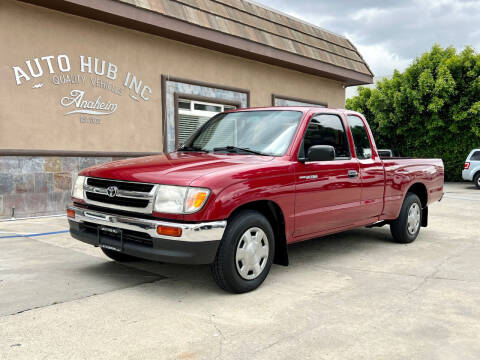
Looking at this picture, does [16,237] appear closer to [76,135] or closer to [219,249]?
[76,135]

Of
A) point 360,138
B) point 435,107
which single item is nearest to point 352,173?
point 360,138

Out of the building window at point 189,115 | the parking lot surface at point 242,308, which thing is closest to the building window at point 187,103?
the building window at point 189,115

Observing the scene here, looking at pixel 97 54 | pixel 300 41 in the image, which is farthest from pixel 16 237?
pixel 300 41

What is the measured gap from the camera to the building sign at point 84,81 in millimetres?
8602

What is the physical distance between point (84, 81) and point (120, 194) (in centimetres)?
599

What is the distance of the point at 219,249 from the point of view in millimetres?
4055

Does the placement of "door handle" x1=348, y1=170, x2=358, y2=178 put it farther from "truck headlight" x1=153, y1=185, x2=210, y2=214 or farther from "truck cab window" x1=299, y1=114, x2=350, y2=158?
"truck headlight" x1=153, y1=185, x2=210, y2=214

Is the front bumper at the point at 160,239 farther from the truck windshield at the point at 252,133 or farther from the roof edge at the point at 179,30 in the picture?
the roof edge at the point at 179,30

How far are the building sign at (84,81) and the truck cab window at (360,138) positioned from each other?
575cm

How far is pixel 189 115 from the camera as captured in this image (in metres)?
11.5

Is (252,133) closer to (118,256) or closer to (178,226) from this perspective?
(178,226)

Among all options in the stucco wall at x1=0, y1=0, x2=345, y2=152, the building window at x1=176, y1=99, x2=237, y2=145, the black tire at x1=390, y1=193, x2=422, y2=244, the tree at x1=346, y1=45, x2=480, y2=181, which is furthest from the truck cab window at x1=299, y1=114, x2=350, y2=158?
the tree at x1=346, y1=45, x2=480, y2=181

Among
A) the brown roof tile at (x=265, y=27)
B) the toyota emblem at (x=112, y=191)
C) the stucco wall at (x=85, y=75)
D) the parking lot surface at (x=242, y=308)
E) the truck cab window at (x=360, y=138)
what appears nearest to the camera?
the parking lot surface at (x=242, y=308)

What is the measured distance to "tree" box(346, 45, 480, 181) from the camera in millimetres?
19766
